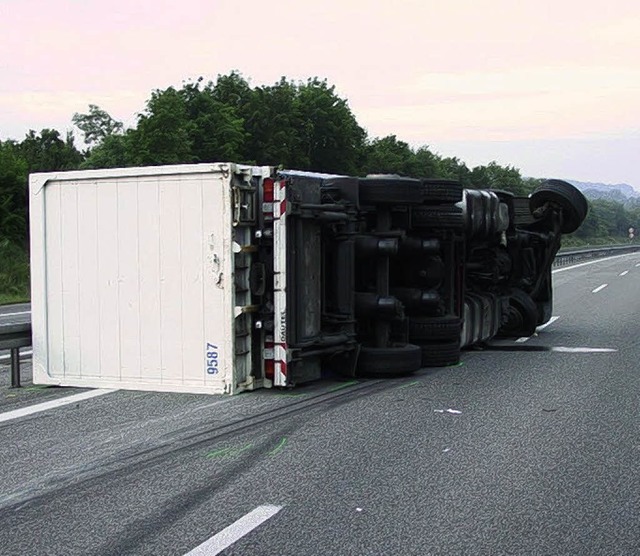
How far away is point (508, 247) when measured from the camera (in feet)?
48.5

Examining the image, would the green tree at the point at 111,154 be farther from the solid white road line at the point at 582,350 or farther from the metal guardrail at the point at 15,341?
the metal guardrail at the point at 15,341

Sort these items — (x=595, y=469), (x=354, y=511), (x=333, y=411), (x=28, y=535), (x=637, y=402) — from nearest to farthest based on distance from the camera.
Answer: (x=28, y=535) < (x=354, y=511) < (x=595, y=469) < (x=333, y=411) < (x=637, y=402)

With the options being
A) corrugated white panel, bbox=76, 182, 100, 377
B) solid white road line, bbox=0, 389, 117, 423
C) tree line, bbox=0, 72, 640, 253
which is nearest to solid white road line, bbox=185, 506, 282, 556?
solid white road line, bbox=0, 389, 117, 423

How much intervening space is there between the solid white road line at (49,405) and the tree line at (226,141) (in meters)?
23.3

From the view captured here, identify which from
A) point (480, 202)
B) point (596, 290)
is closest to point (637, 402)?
point (480, 202)

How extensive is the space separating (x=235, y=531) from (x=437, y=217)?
257 inches

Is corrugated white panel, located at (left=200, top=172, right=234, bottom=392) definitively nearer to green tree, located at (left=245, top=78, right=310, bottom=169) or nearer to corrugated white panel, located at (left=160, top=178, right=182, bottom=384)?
corrugated white panel, located at (left=160, top=178, right=182, bottom=384)

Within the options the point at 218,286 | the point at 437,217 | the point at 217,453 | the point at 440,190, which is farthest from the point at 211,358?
the point at 440,190

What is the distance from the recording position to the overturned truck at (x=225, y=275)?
912 cm

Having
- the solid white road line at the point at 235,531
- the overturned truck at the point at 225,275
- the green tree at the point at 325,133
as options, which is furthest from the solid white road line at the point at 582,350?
the green tree at the point at 325,133

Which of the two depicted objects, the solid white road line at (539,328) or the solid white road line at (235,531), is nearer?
the solid white road line at (235,531)

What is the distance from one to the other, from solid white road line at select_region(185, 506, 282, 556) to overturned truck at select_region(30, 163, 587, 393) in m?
3.60

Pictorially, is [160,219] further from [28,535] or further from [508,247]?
[508,247]

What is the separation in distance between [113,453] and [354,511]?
7.15ft
